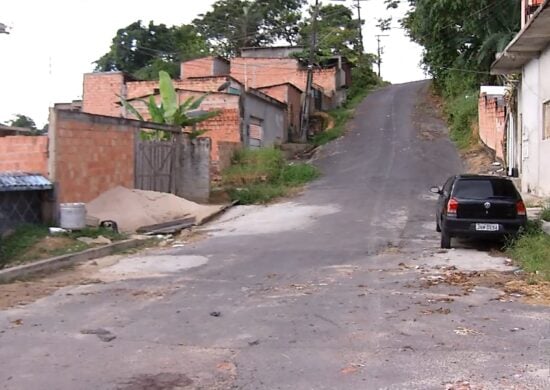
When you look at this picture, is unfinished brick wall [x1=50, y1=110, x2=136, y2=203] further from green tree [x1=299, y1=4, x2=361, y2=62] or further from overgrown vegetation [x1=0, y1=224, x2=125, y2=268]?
green tree [x1=299, y1=4, x2=361, y2=62]

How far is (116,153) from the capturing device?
1892 cm

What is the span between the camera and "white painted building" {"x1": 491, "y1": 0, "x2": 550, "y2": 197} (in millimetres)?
19453

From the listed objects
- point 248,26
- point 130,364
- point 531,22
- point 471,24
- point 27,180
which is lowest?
point 130,364

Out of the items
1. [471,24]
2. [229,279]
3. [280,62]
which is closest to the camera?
[229,279]

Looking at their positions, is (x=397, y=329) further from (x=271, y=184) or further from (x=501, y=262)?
(x=271, y=184)

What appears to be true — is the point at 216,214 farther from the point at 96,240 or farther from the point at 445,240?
the point at 445,240

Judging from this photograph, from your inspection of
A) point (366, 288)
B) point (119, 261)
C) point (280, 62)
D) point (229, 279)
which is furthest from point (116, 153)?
point (280, 62)

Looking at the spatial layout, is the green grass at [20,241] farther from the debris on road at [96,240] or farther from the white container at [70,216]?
the debris on road at [96,240]

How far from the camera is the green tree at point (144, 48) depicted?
59.8m

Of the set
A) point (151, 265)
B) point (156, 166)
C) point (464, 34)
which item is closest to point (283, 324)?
point (151, 265)

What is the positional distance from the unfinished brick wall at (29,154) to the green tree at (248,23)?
5010 centimetres

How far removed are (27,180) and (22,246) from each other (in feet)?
6.33

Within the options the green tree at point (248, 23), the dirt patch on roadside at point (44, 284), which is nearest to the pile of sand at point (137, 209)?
the dirt patch on roadside at point (44, 284)

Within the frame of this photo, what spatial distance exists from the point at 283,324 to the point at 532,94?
54.5 ft
